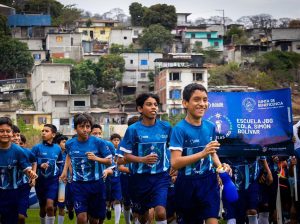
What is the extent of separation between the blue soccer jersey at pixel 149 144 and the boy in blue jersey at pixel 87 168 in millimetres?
1110

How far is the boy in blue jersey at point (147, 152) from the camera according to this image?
13.7m

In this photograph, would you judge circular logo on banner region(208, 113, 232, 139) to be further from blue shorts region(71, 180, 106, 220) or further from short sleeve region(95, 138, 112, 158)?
blue shorts region(71, 180, 106, 220)

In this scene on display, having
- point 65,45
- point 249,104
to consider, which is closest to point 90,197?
point 249,104

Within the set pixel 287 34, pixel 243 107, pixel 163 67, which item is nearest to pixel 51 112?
pixel 163 67

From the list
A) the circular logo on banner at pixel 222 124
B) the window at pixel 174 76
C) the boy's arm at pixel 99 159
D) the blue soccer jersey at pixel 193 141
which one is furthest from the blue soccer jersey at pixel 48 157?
the window at pixel 174 76

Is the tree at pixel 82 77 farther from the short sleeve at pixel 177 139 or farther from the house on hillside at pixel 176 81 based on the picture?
the short sleeve at pixel 177 139

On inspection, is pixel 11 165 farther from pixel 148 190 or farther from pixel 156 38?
pixel 156 38

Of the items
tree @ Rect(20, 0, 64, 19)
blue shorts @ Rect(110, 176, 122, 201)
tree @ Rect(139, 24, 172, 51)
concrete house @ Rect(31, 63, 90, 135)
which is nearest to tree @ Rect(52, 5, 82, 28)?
tree @ Rect(20, 0, 64, 19)

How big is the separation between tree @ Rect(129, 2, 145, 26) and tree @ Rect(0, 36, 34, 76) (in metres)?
28.9

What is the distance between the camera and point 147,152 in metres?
13.8

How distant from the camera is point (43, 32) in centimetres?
11506

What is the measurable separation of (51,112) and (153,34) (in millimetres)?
30343

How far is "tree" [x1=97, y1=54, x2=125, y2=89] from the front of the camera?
98.2m

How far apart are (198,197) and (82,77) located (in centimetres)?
8654
